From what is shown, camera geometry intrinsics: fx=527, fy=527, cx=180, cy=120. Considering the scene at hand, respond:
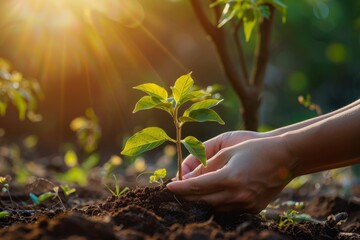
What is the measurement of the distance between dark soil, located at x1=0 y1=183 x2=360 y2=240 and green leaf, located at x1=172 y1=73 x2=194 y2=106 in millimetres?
348

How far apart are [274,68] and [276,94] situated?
64 centimetres

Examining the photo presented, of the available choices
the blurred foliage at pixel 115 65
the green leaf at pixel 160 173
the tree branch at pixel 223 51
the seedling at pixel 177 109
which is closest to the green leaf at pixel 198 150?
the seedling at pixel 177 109

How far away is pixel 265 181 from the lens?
1.92 meters

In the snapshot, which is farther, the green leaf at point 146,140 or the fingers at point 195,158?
the fingers at point 195,158

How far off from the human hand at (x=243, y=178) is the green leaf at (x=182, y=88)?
0.26m

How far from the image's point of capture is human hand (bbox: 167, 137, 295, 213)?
72.6 inches

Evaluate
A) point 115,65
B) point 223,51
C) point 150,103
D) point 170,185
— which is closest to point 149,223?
point 170,185

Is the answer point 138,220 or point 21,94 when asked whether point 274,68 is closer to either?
point 21,94

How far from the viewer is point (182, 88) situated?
187cm

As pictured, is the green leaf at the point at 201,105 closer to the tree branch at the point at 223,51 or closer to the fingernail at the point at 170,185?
the fingernail at the point at 170,185

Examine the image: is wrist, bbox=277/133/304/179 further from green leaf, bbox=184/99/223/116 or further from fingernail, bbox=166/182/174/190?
fingernail, bbox=166/182/174/190

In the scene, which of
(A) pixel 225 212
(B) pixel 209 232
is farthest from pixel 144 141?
(B) pixel 209 232

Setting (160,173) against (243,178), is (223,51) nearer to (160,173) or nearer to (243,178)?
(160,173)

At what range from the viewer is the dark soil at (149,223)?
52.1 inches
